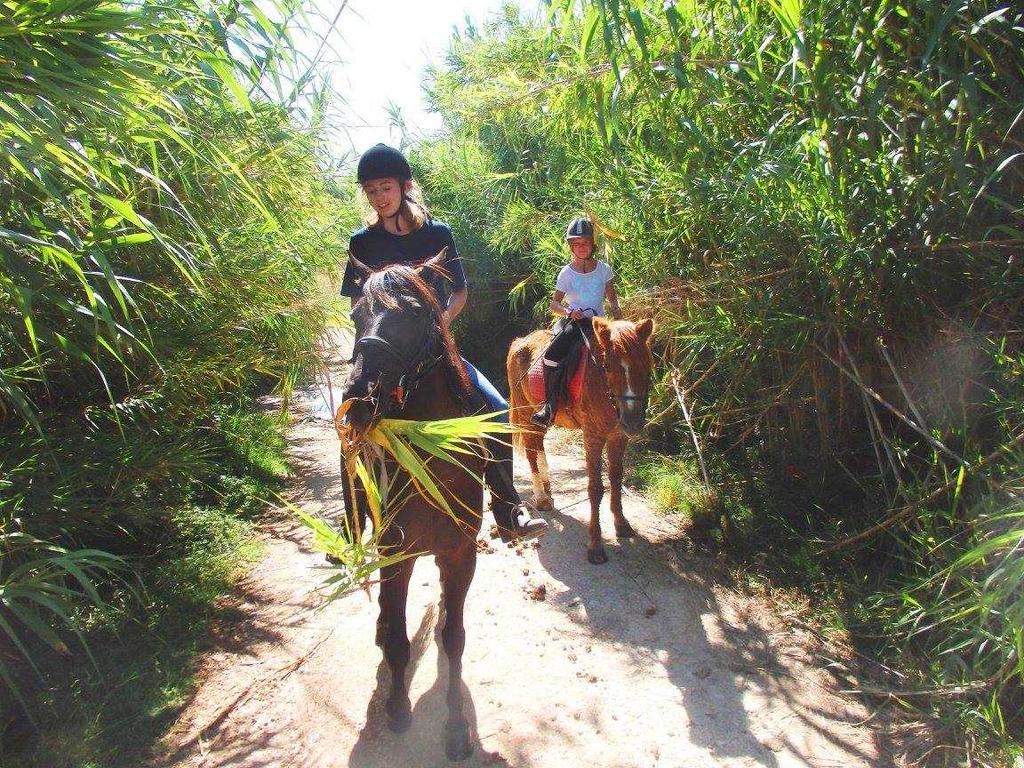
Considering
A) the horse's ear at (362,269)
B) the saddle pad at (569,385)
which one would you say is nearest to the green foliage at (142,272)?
the horse's ear at (362,269)

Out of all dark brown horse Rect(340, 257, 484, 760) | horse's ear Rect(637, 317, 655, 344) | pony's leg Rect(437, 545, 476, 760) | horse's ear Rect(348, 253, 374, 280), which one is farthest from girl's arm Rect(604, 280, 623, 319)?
pony's leg Rect(437, 545, 476, 760)

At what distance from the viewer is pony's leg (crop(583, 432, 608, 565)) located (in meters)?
4.71

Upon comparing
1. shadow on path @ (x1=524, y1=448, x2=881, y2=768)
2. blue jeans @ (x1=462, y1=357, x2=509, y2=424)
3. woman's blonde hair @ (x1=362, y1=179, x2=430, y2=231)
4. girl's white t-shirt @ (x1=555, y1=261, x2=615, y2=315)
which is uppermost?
woman's blonde hair @ (x1=362, y1=179, x2=430, y2=231)

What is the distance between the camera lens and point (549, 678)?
353cm

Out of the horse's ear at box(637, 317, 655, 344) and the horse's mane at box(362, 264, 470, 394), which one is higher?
the horse's mane at box(362, 264, 470, 394)

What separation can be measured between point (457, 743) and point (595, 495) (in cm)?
225

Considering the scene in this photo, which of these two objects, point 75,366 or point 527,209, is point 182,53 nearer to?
point 75,366

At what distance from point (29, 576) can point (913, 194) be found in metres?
4.58

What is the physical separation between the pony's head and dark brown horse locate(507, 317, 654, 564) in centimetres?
147

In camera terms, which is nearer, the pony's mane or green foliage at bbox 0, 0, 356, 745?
green foliage at bbox 0, 0, 356, 745

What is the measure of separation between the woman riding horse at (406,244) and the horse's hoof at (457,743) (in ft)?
3.12

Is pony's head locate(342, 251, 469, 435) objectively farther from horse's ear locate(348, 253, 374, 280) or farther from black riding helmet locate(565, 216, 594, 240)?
black riding helmet locate(565, 216, 594, 240)

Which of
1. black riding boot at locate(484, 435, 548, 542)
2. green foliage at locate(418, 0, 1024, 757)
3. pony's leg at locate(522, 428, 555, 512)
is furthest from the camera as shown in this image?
pony's leg at locate(522, 428, 555, 512)

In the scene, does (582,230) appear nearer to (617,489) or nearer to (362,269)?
(617,489)
